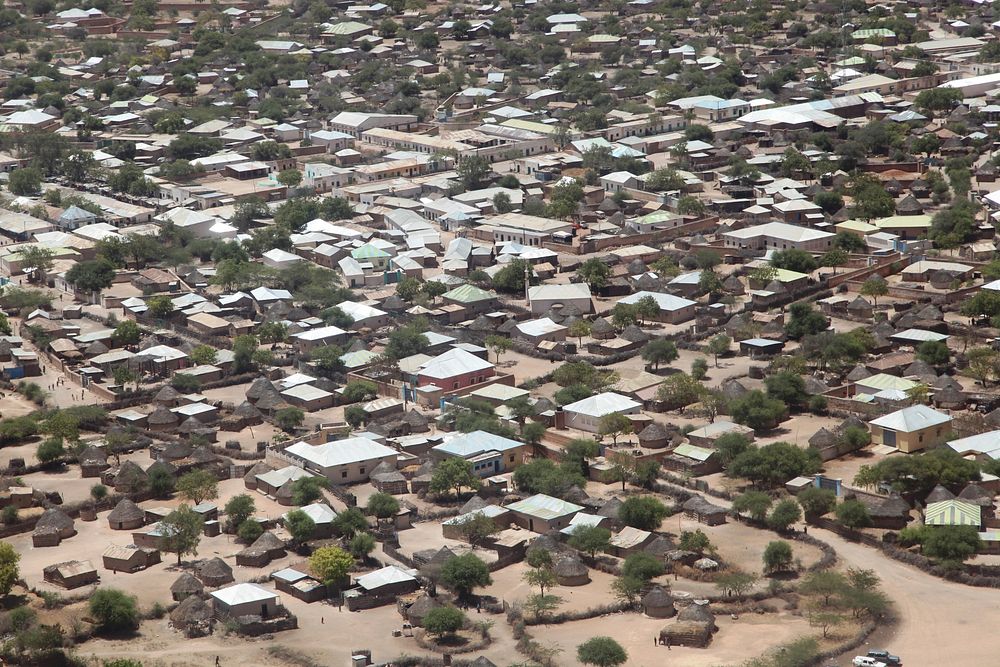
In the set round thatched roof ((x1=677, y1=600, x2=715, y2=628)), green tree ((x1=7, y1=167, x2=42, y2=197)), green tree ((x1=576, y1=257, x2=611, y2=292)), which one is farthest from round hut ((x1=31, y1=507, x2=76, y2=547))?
green tree ((x1=7, y1=167, x2=42, y2=197))

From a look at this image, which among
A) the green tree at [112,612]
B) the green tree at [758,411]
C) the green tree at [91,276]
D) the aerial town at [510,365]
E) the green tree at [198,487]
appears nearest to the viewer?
the green tree at [112,612]

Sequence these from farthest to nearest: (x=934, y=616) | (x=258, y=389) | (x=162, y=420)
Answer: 1. (x=258, y=389)
2. (x=162, y=420)
3. (x=934, y=616)

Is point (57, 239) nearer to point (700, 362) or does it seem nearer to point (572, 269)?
point (572, 269)

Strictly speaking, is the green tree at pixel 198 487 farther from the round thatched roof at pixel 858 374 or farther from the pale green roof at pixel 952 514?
the round thatched roof at pixel 858 374

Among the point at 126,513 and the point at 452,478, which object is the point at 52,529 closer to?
the point at 126,513

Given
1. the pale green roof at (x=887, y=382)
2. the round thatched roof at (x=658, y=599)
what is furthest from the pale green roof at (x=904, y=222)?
the round thatched roof at (x=658, y=599)

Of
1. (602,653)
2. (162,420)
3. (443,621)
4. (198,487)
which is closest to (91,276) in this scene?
(162,420)

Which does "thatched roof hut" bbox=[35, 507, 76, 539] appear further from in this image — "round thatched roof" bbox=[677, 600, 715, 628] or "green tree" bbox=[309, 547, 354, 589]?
"round thatched roof" bbox=[677, 600, 715, 628]
